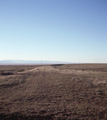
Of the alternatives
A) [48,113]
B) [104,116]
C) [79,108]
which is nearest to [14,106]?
[48,113]

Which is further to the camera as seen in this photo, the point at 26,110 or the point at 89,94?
the point at 89,94

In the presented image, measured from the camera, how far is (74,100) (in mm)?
11344

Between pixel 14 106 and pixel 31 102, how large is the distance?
4.88 ft

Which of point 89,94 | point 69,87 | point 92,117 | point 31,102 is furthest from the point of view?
point 69,87

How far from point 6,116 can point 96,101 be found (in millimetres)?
7711

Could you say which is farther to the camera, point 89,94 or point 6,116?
point 89,94

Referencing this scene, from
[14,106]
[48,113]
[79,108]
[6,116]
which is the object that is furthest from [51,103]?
[6,116]

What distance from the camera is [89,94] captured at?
12945 millimetres

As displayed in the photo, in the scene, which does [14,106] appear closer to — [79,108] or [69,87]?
[79,108]

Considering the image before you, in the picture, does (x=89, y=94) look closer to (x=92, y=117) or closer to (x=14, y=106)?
(x=92, y=117)

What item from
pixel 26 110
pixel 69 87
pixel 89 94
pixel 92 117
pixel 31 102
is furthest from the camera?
pixel 69 87

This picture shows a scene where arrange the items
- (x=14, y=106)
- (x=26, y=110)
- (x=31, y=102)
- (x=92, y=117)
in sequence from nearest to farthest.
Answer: (x=92, y=117) → (x=26, y=110) → (x=14, y=106) → (x=31, y=102)

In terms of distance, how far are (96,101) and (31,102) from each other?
590 cm

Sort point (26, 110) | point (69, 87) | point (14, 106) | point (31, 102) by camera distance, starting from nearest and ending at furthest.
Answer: point (26, 110)
point (14, 106)
point (31, 102)
point (69, 87)
